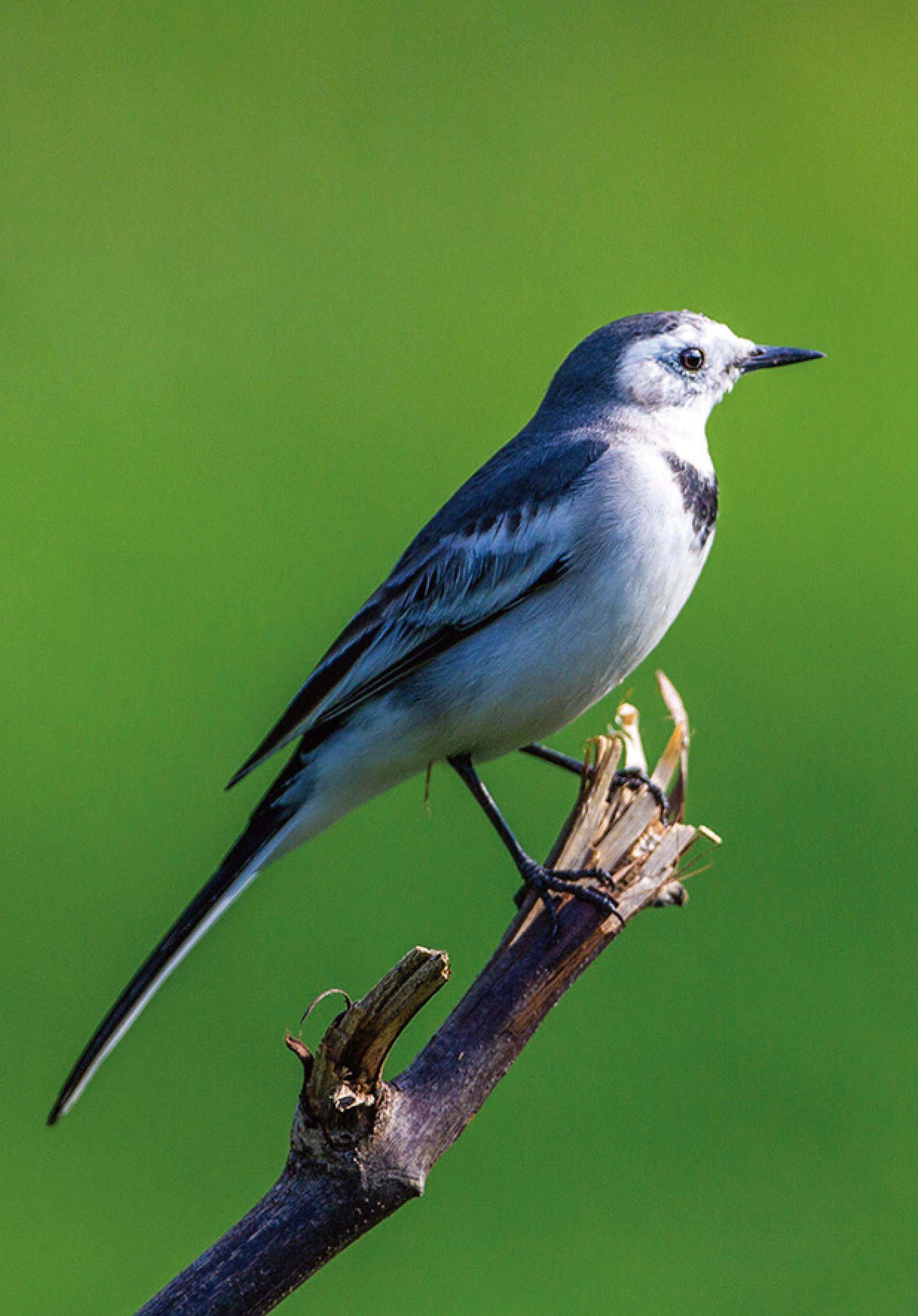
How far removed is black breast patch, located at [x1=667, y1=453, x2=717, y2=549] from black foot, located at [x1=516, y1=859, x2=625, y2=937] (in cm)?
96

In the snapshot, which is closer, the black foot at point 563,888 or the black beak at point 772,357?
the black foot at point 563,888

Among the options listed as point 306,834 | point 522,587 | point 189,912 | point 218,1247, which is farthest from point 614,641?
point 218,1247

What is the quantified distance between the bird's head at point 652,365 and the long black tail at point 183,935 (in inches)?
54.1

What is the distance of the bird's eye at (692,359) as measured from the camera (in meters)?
3.85

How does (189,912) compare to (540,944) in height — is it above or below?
below

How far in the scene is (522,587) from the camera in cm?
343

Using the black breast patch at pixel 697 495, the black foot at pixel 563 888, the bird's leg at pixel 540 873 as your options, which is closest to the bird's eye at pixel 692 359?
the black breast patch at pixel 697 495

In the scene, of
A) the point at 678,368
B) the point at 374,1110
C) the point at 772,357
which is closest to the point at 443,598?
the point at 678,368

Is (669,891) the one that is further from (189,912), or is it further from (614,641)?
(189,912)

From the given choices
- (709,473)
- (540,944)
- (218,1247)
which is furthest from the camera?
(709,473)

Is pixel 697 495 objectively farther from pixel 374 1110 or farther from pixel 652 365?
pixel 374 1110

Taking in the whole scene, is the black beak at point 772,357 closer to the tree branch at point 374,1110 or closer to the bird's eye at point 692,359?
the bird's eye at point 692,359

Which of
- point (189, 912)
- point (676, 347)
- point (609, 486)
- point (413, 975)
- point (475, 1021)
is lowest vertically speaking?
point (189, 912)

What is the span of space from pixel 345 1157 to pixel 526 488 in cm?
196
